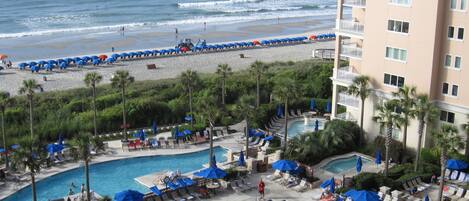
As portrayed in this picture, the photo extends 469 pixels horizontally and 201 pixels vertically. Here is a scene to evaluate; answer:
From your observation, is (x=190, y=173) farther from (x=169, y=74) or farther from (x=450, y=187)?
(x=169, y=74)

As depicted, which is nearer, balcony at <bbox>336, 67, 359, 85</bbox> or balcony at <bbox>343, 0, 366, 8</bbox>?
balcony at <bbox>343, 0, 366, 8</bbox>

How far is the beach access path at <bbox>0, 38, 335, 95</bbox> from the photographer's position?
6425 centimetres

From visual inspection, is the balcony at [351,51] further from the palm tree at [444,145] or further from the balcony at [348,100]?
the palm tree at [444,145]

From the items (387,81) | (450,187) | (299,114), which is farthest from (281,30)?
(450,187)

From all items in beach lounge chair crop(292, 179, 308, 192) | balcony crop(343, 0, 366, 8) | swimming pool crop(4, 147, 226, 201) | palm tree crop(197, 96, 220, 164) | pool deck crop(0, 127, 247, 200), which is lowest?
swimming pool crop(4, 147, 226, 201)

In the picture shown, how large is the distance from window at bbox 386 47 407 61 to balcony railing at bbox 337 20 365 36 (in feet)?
9.26

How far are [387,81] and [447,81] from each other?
4231mm

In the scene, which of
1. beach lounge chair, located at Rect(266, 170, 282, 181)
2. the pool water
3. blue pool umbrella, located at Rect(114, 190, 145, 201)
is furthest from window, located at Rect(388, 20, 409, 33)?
blue pool umbrella, located at Rect(114, 190, 145, 201)

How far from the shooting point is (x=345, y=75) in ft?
146

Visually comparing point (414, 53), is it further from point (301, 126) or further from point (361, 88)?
point (301, 126)

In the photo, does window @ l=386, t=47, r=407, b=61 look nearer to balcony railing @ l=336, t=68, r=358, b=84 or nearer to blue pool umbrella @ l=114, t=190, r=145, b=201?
balcony railing @ l=336, t=68, r=358, b=84

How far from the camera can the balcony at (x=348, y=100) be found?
43656 mm

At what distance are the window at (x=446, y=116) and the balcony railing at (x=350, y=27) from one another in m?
7.95

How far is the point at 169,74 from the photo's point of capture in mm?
68312
